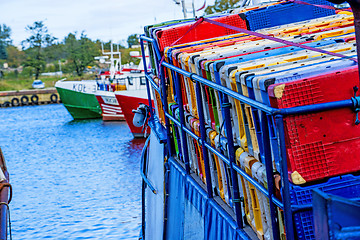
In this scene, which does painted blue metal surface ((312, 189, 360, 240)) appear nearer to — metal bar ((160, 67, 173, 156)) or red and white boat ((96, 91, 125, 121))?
metal bar ((160, 67, 173, 156))

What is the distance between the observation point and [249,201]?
418 centimetres

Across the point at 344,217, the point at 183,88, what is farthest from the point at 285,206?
the point at 183,88

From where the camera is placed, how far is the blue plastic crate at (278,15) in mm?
7234

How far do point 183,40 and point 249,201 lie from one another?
347cm

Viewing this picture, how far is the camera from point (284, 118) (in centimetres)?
309

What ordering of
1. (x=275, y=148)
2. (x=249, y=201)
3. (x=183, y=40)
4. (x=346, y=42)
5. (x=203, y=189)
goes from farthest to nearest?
(x=183, y=40)
(x=203, y=189)
(x=346, y=42)
(x=249, y=201)
(x=275, y=148)

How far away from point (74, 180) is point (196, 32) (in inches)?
671

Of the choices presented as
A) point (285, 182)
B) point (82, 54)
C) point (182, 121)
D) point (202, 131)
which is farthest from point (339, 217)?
point (82, 54)

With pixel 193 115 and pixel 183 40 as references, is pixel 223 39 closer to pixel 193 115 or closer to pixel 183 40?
pixel 183 40

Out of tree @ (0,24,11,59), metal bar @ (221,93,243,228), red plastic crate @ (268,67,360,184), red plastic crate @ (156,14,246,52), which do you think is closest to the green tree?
tree @ (0,24,11,59)

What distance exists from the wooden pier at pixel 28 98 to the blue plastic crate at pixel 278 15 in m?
61.1

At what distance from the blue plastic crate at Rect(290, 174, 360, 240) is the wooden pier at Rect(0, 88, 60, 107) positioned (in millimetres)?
64960

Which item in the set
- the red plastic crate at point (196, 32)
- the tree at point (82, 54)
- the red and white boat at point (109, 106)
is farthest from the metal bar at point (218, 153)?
the tree at point (82, 54)

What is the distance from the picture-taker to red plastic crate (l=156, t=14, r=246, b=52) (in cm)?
710
